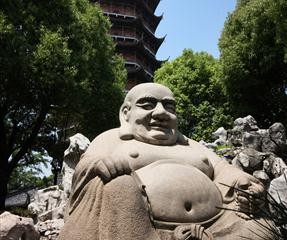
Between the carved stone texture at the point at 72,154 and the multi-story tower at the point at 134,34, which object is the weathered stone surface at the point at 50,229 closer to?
the carved stone texture at the point at 72,154

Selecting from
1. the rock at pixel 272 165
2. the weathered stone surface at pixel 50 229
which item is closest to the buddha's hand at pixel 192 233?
the weathered stone surface at pixel 50 229

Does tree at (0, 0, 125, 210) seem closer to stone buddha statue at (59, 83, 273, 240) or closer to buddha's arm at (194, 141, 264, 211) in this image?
stone buddha statue at (59, 83, 273, 240)

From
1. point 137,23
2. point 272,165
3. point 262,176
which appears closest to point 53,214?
point 262,176

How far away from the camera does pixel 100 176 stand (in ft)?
11.7

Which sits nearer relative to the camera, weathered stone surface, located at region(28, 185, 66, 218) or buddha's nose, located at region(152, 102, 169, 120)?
buddha's nose, located at region(152, 102, 169, 120)

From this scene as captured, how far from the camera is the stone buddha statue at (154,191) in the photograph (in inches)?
133

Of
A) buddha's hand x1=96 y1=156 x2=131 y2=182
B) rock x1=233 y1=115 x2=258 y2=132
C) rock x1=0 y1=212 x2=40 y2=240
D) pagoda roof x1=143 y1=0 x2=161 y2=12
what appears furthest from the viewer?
pagoda roof x1=143 y1=0 x2=161 y2=12

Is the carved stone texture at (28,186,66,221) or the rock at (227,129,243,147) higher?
the rock at (227,129,243,147)

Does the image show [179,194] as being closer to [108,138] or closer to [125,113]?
[108,138]

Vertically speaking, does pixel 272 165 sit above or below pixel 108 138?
above

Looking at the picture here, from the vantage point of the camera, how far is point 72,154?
480 inches

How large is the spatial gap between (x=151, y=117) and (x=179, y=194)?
0.85m

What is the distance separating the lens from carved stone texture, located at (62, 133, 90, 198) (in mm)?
11852

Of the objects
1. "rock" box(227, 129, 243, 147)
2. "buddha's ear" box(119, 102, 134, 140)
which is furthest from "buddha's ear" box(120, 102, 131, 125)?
"rock" box(227, 129, 243, 147)
